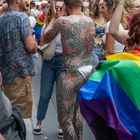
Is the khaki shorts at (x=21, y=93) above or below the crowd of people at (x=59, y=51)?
below

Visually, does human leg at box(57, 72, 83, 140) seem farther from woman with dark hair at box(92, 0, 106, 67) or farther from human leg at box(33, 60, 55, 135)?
woman with dark hair at box(92, 0, 106, 67)

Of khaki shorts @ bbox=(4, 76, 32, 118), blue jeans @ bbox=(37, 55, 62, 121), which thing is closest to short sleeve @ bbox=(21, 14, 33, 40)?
khaki shorts @ bbox=(4, 76, 32, 118)

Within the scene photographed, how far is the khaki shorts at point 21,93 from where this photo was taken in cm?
516

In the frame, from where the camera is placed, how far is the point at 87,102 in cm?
263

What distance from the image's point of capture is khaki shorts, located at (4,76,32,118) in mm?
5156

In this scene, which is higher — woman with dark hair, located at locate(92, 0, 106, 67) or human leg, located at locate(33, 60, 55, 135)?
woman with dark hair, located at locate(92, 0, 106, 67)

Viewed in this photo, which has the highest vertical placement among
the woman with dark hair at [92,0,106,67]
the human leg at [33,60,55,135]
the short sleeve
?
the short sleeve

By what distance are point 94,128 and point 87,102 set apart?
0.18 m

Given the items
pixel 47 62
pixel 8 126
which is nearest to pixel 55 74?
pixel 47 62

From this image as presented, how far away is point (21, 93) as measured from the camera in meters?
5.18

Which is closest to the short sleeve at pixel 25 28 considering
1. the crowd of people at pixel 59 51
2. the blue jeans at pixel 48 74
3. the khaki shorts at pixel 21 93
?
the crowd of people at pixel 59 51

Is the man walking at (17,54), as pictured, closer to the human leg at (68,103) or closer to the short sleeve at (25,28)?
the short sleeve at (25,28)

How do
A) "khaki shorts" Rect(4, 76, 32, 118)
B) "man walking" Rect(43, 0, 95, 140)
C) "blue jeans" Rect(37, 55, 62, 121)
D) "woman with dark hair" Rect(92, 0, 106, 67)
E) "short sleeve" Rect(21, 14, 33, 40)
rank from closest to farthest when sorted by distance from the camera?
"man walking" Rect(43, 0, 95, 140), "short sleeve" Rect(21, 14, 33, 40), "khaki shorts" Rect(4, 76, 32, 118), "blue jeans" Rect(37, 55, 62, 121), "woman with dark hair" Rect(92, 0, 106, 67)

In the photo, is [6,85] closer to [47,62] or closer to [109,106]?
[47,62]
